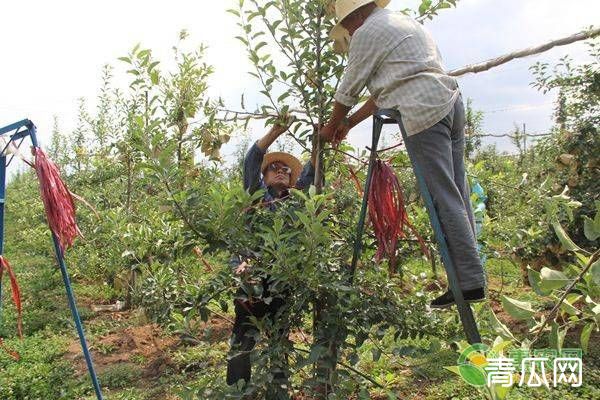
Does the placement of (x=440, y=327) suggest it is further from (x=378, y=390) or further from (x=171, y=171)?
(x=378, y=390)

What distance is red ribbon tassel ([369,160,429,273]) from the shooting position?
2.13 m

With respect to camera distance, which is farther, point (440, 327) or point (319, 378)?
point (440, 327)

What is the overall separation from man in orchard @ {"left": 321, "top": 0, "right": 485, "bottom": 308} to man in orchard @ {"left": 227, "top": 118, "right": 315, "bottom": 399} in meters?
0.49

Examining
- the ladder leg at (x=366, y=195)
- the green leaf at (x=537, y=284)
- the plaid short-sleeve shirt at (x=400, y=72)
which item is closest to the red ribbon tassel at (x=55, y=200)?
the ladder leg at (x=366, y=195)

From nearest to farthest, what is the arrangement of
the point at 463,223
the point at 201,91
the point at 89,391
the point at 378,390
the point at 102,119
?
the point at 463,223 → the point at 378,390 → the point at 89,391 → the point at 201,91 → the point at 102,119

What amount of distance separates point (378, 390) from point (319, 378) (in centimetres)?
179

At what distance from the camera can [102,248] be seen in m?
5.95

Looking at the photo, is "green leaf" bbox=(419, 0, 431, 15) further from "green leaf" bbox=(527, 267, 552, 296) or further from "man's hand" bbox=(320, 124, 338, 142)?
"green leaf" bbox=(527, 267, 552, 296)

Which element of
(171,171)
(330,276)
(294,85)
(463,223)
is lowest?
(330,276)

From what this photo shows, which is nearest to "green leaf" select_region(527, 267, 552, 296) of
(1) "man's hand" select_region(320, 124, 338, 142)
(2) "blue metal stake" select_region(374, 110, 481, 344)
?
(2) "blue metal stake" select_region(374, 110, 481, 344)

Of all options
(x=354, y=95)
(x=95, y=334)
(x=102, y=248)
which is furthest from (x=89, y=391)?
(x=354, y=95)

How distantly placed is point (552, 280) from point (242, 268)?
1.23 metres

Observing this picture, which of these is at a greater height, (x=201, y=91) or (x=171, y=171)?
(x=201, y=91)

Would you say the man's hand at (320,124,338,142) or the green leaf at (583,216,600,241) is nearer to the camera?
the green leaf at (583,216,600,241)
